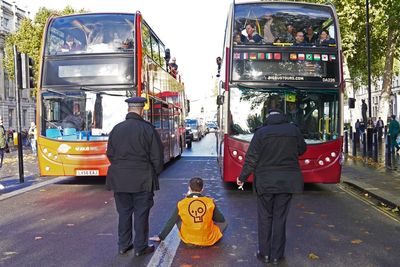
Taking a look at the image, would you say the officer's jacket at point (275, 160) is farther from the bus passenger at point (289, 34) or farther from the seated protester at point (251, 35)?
the bus passenger at point (289, 34)

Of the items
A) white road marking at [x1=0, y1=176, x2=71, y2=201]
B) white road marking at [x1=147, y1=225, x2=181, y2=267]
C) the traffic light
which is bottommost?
white road marking at [x1=0, y1=176, x2=71, y2=201]

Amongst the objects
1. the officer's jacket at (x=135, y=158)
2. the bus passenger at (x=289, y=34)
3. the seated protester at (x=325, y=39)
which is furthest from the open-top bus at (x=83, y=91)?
the officer's jacket at (x=135, y=158)

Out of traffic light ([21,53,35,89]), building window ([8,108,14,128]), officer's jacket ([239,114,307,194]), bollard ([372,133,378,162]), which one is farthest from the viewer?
building window ([8,108,14,128])

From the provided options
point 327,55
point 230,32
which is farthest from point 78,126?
point 327,55

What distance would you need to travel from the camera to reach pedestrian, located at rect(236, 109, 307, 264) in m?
5.14

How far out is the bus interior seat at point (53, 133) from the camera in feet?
38.2

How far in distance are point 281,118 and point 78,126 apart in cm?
746

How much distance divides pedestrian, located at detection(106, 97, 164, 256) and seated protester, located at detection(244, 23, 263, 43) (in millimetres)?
5444

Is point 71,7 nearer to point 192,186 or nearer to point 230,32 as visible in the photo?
point 230,32

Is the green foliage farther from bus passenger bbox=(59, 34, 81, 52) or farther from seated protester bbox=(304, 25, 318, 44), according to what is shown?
bus passenger bbox=(59, 34, 81, 52)

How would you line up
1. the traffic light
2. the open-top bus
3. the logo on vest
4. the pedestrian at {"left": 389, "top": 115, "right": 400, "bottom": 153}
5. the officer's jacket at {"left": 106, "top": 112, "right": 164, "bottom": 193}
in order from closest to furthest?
Answer: 1. the officer's jacket at {"left": 106, "top": 112, "right": 164, "bottom": 193}
2. the logo on vest
3. the open-top bus
4. the traffic light
5. the pedestrian at {"left": 389, "top": 115, "right": 400, "bottom": 153}

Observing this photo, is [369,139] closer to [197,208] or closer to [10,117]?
[197,208]

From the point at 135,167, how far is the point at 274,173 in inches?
59.3

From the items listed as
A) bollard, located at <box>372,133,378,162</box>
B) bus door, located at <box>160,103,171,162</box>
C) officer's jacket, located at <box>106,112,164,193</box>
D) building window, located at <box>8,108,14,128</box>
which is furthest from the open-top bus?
building window, located at <box>8,108,14,128</box>
